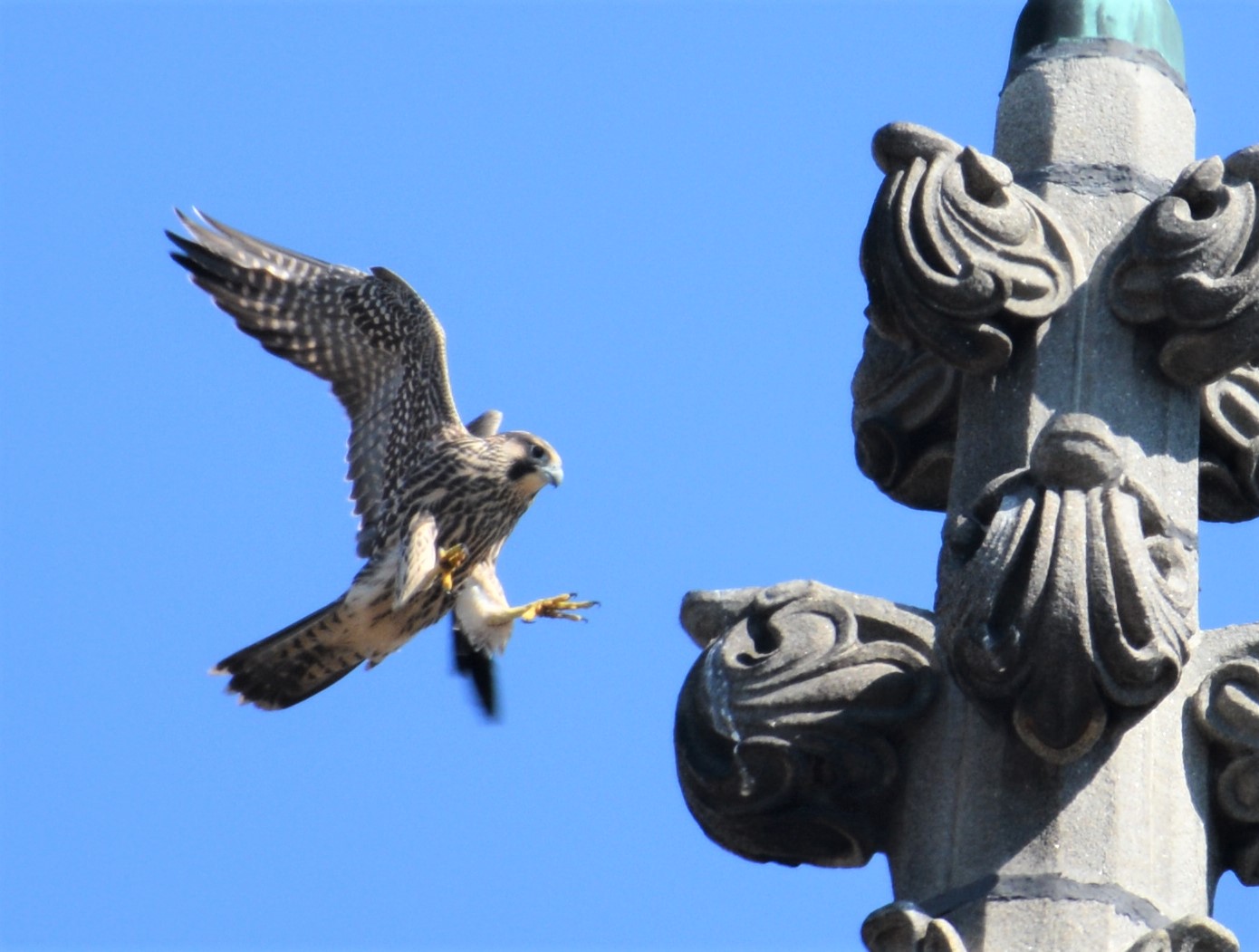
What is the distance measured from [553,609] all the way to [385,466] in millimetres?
1655

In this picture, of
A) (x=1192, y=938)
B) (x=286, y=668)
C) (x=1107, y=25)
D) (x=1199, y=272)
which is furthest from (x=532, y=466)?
(x=1192, y=938)

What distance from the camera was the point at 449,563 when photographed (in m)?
11.0

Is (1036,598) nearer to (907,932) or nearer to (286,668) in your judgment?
(907,932)

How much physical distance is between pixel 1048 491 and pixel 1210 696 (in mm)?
535

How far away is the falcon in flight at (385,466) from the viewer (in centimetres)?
1103

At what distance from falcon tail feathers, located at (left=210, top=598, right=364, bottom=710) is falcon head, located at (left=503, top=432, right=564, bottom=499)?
96 cm

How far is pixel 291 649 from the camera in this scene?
446 inches

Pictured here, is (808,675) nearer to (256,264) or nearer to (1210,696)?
(1210,696)

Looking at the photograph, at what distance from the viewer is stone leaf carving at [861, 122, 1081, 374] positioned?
552 centimetres

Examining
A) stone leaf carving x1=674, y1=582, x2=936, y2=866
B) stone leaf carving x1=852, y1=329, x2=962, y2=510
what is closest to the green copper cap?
stone leaf carving x1=852, y1=329, x2=962, y2=510

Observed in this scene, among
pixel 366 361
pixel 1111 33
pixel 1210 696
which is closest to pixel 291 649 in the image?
pixel 366 361

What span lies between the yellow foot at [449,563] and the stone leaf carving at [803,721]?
5580mm

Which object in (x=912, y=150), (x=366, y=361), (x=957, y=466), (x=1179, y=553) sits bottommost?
(x=1179, y=553)

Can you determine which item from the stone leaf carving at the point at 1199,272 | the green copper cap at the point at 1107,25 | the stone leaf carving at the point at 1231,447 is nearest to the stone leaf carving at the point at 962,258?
the stone leaf carving at the point at 1199,272
